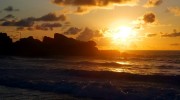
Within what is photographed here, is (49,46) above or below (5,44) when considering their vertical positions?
below

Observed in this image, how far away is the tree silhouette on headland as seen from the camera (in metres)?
83.7

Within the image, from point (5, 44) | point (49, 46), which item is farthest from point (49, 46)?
point (5, 44)

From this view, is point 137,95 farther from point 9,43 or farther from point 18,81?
point 9,43

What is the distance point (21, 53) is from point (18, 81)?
185 feet

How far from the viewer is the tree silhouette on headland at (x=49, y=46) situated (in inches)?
3295

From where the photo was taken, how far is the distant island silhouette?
83.8 m

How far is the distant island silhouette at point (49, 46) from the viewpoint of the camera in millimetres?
83750

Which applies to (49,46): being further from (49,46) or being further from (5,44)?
(5,44)

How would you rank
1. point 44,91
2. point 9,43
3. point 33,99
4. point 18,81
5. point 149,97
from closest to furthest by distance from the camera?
1. point 33,99
2. point 149,97
3. point 44,91
4. point 18,81
5. point 9,43

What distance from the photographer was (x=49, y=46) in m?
87.3

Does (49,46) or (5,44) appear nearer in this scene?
(5,44)

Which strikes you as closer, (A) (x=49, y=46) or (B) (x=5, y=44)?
(B) (x=5, y=44)

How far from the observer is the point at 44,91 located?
2222cm

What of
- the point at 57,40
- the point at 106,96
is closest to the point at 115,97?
the point at 106,96
